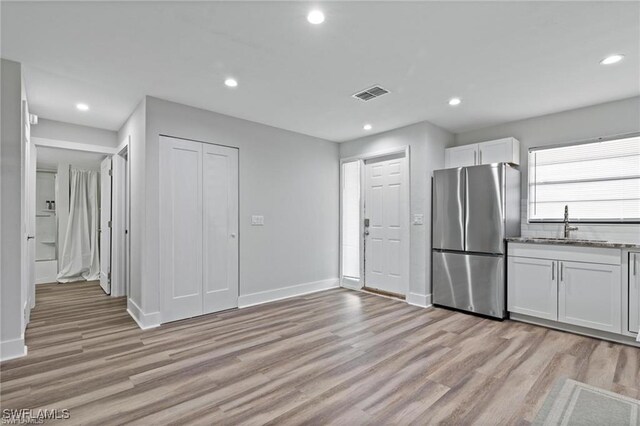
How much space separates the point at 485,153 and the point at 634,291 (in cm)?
216

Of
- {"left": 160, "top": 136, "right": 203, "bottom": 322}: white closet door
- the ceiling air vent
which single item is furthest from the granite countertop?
{"left": 160, "top": 136, "right": 203, "bottom": 322}: white closet door

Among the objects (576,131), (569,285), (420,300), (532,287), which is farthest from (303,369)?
(576,131)

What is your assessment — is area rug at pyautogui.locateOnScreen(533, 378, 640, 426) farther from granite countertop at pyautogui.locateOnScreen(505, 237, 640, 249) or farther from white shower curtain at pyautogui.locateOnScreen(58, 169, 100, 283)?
white shower curtain at pyautogui.locateOnScreen(58, 169, 100, 283)

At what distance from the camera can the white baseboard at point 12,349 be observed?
2598 mm

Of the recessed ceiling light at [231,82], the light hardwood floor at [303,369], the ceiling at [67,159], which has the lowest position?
the light hardwood floor at [303,369]

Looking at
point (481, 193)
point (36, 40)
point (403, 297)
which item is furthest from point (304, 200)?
point (36, 40)

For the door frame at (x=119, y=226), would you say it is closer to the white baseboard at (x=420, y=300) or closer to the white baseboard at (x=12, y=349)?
the white baseboard at (x=12, y=349)

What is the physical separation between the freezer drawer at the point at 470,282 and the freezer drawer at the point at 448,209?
18 centimetres

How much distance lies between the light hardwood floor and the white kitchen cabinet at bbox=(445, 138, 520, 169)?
210cm

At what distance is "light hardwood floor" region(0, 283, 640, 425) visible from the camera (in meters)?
1.97

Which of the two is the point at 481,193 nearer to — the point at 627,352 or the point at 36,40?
the point at 627,352

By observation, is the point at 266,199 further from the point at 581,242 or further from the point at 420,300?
the point at 581,242

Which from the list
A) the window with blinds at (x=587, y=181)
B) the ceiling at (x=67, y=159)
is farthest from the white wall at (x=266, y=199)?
the window with blinds at (x=587, y=181)

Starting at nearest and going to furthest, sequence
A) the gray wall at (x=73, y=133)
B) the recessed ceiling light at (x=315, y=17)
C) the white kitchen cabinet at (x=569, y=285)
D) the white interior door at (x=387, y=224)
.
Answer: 1. the recessed ceiling light at (x=315, y=17)
2. the white kitchen cabinet at (x=569, y=285)
3. the gray wall at (x=73, y=133)
4. the white interior door at (x=387, y=224)
